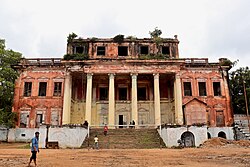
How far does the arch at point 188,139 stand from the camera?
75.2ft

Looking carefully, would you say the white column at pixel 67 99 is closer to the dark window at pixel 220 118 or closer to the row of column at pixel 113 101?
the row of column at pixel 113 101

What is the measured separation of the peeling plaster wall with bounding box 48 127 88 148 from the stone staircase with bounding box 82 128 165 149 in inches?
34.0

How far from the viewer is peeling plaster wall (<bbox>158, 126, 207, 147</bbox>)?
2249 centimetres

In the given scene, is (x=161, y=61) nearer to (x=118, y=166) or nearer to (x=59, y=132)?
(x=59, y=132)

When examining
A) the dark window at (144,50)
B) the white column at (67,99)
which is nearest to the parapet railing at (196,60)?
the dark window at (144,50)

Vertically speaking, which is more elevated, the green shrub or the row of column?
the green shrub

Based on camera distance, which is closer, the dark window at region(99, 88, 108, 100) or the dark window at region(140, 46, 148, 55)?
the dark window at region(99, 88, 108, 100)

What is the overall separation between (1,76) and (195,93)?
2366 cm

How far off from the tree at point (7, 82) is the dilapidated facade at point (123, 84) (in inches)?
39.4

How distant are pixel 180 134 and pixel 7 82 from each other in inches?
808

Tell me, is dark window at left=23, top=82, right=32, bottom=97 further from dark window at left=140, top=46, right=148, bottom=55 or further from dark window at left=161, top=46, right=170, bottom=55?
dark window at left=161, top=46, right=170, bottom=55

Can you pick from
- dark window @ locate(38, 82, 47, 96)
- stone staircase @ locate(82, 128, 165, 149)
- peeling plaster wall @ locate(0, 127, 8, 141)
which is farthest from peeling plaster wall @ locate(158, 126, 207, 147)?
peeling plaster wall @ locate(0, 127, 8, 141)

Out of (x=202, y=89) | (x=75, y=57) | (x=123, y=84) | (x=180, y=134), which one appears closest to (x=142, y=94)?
(x=123, y=84)

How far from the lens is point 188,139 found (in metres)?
23.0
